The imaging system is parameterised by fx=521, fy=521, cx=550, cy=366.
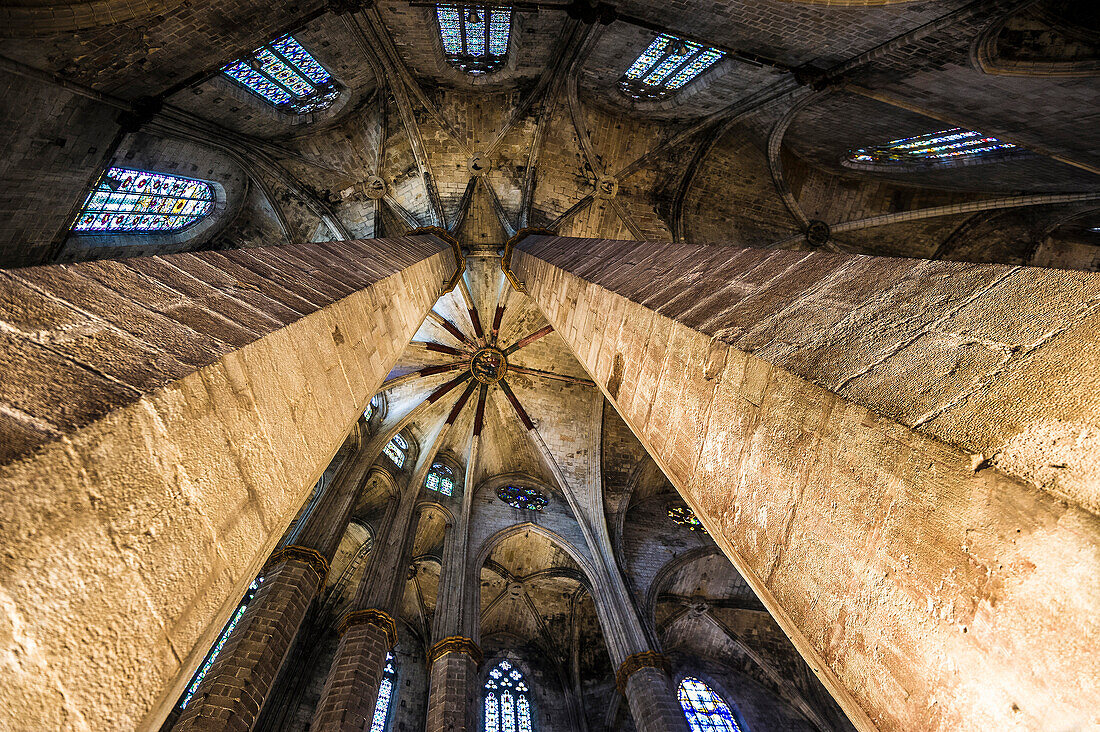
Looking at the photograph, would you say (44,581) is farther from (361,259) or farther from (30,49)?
(30,49)

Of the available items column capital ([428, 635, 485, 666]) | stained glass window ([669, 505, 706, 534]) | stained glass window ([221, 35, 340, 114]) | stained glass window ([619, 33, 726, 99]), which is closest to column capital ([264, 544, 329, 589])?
column capital ([428, 635, 485, 666])

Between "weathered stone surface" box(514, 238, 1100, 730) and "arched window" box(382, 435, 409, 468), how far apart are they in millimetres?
10997

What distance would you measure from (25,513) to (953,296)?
8.00 feet

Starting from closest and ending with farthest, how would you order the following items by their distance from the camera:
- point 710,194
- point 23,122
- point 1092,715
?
point 1092,715
point 23,122
point 710,194

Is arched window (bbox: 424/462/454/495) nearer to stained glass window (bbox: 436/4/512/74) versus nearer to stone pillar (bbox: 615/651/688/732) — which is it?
stone pillar (bbox: 615/651/688/732)

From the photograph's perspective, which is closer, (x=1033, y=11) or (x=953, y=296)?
(x=953, y=296)

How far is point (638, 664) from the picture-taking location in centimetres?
827

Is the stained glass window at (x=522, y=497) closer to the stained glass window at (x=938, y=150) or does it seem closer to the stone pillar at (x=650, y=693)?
the stone pillar at (x=650, y=693)

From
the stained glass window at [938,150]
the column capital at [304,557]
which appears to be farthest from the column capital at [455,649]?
the stained glass window at [938,150]

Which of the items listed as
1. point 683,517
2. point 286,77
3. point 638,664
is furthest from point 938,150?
point 286,77

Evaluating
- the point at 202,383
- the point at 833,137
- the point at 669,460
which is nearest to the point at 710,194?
the point at 833,137

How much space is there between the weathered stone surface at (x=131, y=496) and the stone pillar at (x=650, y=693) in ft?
23.5

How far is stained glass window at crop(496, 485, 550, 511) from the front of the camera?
43.2 feet

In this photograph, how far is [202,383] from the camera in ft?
5.24
